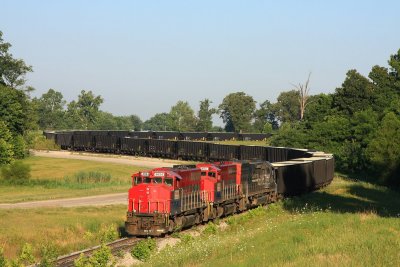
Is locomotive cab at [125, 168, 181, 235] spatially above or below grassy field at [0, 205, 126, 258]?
above

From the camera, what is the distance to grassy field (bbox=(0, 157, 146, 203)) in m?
51.9

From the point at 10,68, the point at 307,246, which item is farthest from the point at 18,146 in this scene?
the point at 307,246

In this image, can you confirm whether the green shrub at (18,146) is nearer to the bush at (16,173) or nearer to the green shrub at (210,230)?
the bush at (16,173)

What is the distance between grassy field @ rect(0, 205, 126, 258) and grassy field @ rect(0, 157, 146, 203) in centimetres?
1143

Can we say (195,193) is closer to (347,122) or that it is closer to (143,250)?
(143,250)

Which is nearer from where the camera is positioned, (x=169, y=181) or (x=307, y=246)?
(x=307, y=246)

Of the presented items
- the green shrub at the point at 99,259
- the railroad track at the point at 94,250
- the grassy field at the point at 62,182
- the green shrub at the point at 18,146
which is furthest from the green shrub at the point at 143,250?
the green shrub at the point at 18,146

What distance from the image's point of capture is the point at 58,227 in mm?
31734

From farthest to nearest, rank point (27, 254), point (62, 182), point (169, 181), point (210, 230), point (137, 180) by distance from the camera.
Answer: point (62, 182), point (210, 230), point (137, 180), point (169, 181), point (27, 254)

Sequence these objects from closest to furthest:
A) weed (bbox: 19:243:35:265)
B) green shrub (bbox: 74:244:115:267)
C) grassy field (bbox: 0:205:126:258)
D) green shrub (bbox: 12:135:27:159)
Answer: green shrub (bbox: 74:244:115:267), weed (bbox: 19:243:35:265), grassy field (bbox: 0:205:126:258), green shrub (bbox: 12:135:27:159)

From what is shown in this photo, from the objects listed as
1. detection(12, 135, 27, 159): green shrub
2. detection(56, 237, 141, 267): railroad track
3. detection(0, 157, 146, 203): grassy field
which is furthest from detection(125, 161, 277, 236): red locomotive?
detection(12, 135, 27, 159): green shrub

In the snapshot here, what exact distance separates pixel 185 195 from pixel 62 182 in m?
35.5

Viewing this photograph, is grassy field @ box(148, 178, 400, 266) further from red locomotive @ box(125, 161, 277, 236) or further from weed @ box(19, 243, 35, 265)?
weed @ box(19, 243, 35, 265)

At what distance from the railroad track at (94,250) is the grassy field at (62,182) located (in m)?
22.1
